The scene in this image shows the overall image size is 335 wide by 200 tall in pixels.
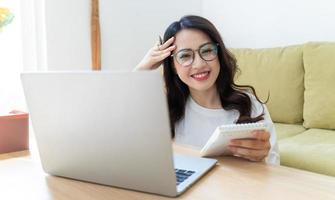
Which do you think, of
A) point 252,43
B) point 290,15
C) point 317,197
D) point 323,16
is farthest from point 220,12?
point 317,197

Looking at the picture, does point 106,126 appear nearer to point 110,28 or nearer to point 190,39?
point 190,39

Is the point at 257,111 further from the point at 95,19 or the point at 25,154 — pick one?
the point at 95,19

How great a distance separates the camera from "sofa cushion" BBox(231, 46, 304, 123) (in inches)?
82.5

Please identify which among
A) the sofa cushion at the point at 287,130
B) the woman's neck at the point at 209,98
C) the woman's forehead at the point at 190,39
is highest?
the woman's forehead at the point at 190,39

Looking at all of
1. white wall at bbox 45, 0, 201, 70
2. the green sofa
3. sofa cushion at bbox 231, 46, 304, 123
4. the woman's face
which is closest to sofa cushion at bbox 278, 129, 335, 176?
the green sofa

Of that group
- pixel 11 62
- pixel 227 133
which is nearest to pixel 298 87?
pixel 227 133

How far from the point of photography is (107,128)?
0.67m

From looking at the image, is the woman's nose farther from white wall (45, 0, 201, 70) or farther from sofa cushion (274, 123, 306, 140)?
white wall (45, 0, 201, 70)

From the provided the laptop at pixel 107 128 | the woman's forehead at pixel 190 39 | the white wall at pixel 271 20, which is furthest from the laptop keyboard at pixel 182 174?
the white wall at pixel 271 20

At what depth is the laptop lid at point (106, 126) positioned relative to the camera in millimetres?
612

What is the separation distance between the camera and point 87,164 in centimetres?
75

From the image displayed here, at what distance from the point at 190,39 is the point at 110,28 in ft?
4.69

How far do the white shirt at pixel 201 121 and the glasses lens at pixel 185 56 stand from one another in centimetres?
23

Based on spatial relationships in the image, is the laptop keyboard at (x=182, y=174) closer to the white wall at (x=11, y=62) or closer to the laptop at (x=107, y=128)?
the laptop at (x=107, y=128)
